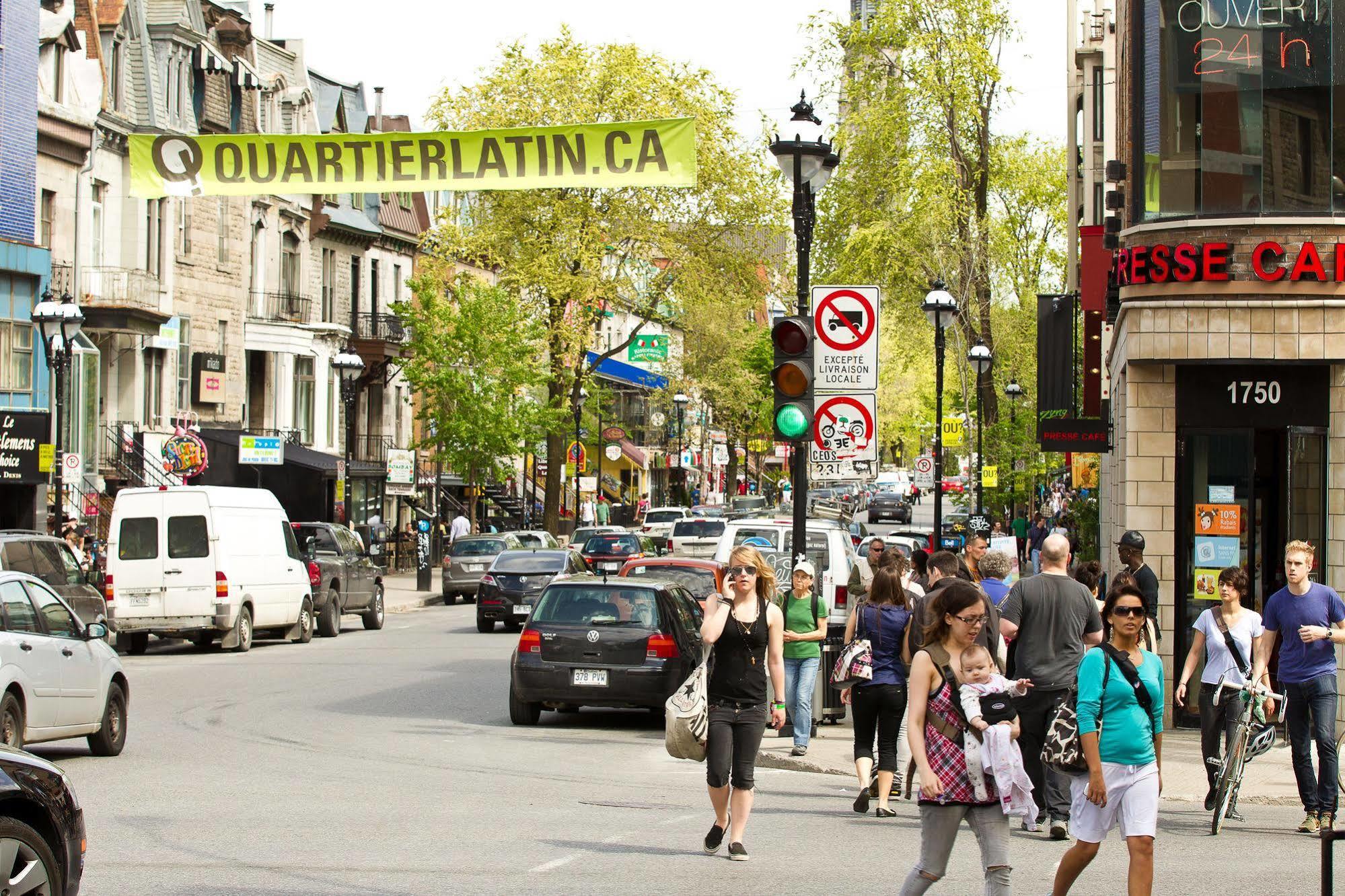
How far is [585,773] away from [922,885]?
7284 mm

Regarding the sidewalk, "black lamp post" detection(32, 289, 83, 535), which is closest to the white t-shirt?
the sidewalk

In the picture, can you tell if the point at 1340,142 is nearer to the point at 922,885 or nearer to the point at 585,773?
the point at 585,773

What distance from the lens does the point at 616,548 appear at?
39188 millimetres

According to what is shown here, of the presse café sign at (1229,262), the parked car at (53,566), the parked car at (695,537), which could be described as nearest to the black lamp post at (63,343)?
the parked car at (53,566)

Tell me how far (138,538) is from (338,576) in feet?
19.5

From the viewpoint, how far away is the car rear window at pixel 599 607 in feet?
58.1

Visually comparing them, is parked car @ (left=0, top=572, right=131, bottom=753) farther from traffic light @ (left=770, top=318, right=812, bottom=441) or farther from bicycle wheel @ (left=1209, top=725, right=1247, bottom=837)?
bicycle wheel @ (left=1209, top=725, right=1247, bottom=837)

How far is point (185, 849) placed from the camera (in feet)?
33.6

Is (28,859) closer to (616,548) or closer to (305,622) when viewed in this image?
(305,622)

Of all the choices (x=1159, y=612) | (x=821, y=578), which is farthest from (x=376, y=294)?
(x=1159, y=612)

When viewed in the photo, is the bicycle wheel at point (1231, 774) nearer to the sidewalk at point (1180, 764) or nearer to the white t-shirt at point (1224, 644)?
the white t-shirt at point (1224, 644)

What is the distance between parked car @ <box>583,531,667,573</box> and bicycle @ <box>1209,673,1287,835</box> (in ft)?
86.3

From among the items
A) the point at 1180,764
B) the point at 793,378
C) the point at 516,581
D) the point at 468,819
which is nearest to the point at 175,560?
the point at 516,581

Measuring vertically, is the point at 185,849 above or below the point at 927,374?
below
